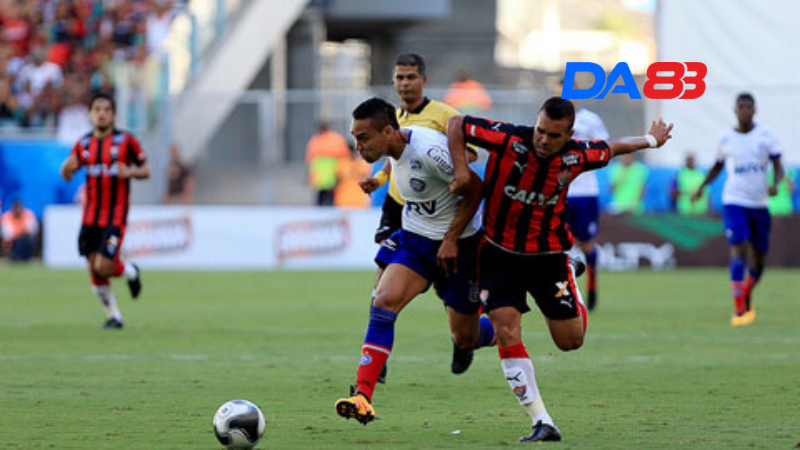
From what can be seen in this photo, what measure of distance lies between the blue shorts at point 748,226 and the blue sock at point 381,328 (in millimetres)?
7462

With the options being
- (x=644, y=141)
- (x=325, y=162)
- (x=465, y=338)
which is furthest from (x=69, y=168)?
(x=325, y=162)

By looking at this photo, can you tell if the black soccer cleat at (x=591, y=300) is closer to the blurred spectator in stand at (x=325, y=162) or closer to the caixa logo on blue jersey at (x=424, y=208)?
the caixa logo on blue jersey at (x=424, y=208)

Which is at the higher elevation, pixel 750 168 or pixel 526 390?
pixel 750 168

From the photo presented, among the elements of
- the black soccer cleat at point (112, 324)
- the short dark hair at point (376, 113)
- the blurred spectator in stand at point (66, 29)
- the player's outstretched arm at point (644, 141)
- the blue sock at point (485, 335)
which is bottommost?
the black soccer cleat at point (112, 324)

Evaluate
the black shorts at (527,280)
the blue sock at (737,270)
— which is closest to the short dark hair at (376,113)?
the black shorts at (527,280)

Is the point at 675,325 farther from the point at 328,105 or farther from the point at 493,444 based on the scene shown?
the point at 328,105

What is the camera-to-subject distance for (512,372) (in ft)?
24.3

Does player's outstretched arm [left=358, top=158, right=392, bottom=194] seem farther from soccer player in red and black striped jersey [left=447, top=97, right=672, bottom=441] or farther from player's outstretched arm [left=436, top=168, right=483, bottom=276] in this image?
soccer player in red and black striped jersey [left=447, top=97, right=672, bottom=441]

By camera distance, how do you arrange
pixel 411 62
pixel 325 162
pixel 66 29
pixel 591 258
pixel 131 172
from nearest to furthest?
pixel 411 62 → pixel 131 172 → pixel 591 258 → pixel 325 162 → pixel 66 29

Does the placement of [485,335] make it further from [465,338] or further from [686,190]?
[686,190]

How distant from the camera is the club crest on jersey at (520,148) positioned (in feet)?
25.0

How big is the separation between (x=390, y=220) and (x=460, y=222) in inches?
80.9

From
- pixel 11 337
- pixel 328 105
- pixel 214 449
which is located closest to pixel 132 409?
pixel 214 449

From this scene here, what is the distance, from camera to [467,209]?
8.01 metres
